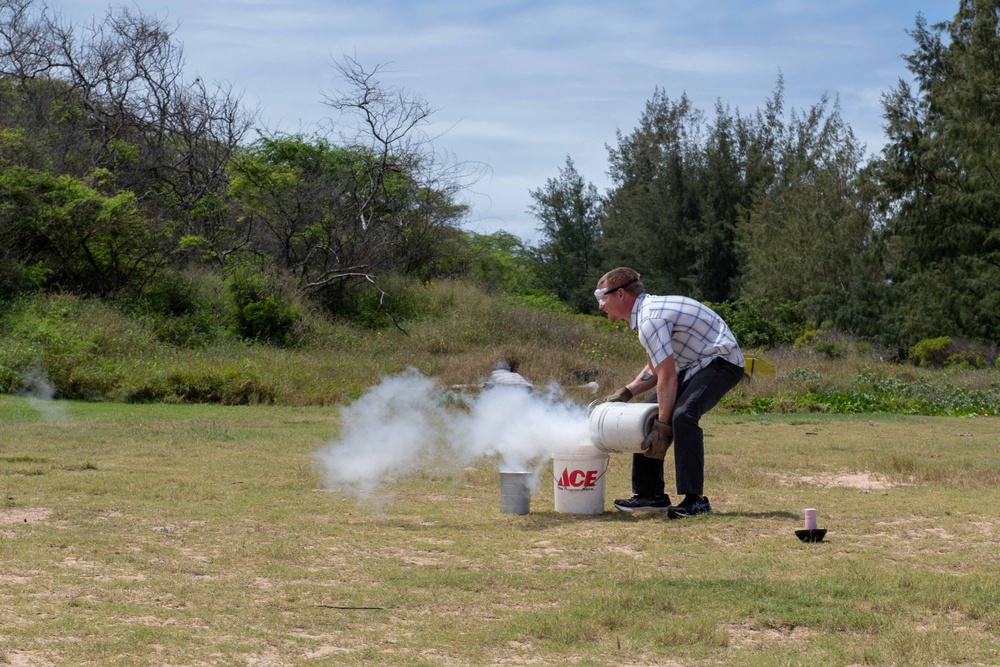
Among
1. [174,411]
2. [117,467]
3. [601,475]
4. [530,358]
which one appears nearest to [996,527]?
[601,475]

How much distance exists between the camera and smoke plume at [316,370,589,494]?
27.9ft

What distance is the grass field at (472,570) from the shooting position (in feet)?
14.3

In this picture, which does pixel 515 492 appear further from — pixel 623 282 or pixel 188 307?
pixel 188 307

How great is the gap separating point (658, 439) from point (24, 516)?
4.33 meters

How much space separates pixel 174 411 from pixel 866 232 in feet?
102

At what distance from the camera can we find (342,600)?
16.9 ft

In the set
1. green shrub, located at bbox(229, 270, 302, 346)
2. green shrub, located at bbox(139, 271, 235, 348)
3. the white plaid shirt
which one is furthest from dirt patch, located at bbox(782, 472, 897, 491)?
green shrub, located at bbox(229, 270, 302, 346)

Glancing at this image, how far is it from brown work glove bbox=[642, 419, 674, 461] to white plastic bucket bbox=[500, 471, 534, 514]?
35.0 inches

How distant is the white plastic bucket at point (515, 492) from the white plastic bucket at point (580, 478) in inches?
10.2

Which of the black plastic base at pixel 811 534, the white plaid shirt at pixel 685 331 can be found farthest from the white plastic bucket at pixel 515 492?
the black plastic base at pixel 811 534

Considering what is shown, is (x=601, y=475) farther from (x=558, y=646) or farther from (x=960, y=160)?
(x=960, y=160)

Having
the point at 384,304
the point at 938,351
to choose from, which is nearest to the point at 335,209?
the point at 384,304

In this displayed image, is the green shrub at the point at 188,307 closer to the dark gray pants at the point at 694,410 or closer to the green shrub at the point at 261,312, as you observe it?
the green shrub at the point at 261,312

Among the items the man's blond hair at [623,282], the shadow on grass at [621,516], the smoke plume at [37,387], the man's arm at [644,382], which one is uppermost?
the man's blond hair at [623,282]
